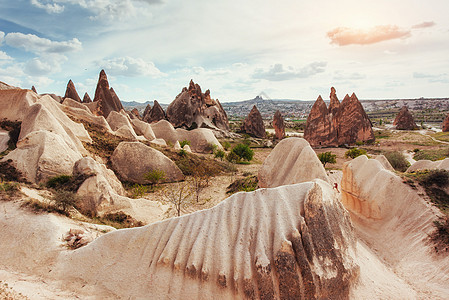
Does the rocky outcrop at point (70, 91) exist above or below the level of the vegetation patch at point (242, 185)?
above

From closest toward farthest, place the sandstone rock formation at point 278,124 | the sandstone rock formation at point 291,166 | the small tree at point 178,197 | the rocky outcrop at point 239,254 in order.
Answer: the rocky outcrop at point 239,254, the sandstone rock formation at point 291,166, the small tree at point 178,197, the sandstone rock formation at point 278,124

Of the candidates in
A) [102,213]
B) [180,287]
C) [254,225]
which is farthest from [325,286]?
[102,213]

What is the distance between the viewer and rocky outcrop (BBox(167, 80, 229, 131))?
215 ft

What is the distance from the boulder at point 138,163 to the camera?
956 inches

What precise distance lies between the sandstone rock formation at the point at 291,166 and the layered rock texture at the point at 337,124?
35469mm

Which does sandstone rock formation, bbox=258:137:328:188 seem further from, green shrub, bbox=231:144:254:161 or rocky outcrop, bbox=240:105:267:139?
rocky outcrop, bbox=240:105:267:139

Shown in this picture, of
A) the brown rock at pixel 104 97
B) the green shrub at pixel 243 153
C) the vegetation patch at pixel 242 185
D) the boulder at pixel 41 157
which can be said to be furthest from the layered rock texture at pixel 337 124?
the boulder at pixel 41 157

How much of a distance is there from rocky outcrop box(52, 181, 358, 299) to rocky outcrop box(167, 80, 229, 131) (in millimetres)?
56903

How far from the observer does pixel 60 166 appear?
664 inches

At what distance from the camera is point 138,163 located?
24734mm

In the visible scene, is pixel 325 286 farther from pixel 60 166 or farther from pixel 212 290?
pixel 60 166

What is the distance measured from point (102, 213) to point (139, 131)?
29.8 metres

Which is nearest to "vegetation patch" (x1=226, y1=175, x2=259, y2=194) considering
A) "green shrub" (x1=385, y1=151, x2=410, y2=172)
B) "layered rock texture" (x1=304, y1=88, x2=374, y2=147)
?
"green shrub" (x1=385, y1=151, x2=410, y2=172)

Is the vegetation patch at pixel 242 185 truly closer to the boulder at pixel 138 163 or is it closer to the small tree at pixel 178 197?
the small tree at pixel 178 197
